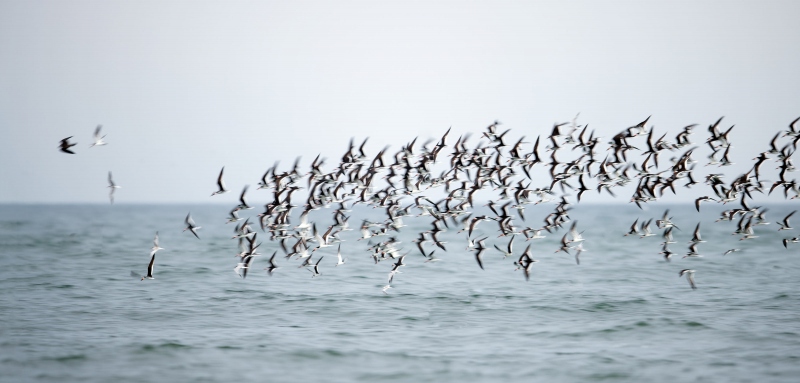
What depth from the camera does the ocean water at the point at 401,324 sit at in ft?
71.1

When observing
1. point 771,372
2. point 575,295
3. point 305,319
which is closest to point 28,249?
point 305,319

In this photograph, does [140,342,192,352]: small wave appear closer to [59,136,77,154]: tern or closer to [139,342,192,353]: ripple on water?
[139,342,192,353]: ripple on water

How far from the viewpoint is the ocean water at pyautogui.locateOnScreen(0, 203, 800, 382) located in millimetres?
21672

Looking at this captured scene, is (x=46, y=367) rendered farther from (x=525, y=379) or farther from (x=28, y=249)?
(x=28, y=249)

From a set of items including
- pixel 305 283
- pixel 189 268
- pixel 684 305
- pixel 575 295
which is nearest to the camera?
pixel 684 305

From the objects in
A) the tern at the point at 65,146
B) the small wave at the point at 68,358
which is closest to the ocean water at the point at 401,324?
the small wave at the point at 68,358

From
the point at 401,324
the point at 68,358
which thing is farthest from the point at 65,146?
the point at 401,324

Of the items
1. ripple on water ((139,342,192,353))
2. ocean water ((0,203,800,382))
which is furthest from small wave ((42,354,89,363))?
ripple on water ((139,342,192,353))

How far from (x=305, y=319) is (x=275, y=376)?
734 centimetres

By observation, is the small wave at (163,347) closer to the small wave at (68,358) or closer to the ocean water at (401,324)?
the ocean water at (401,324)

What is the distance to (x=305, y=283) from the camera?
125 feet

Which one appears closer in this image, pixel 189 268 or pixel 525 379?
pixel 525 379

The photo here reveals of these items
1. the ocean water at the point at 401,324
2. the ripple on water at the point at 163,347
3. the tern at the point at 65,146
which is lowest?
the ripple on water at the point at 163,347

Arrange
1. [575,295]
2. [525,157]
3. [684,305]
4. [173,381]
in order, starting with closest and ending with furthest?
[173,381] → [525,157] → [684,305] → [575,295]
